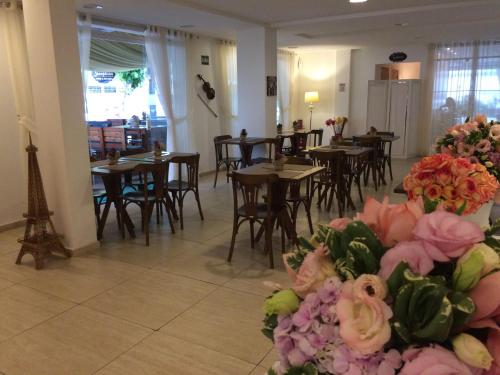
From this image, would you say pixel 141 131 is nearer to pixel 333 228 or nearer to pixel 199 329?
pixel 199 329

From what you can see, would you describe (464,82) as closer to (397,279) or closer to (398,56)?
(398,56)

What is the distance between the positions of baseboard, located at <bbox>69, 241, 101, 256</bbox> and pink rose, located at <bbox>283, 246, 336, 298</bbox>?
361 cm

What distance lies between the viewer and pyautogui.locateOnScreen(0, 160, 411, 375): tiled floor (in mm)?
2396

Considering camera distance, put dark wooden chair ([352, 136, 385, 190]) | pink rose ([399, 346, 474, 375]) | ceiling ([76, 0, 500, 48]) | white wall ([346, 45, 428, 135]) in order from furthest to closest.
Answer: white wall ([346, 45, 428, 135])
dark wooden chair ([352, 136, 385, 190])
ceiling ([76, 0, 500, 48])
pink rose ([399, 346, 474, 375])

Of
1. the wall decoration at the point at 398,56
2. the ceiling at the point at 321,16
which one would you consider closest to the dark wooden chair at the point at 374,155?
the ceiling at the point at 321,16

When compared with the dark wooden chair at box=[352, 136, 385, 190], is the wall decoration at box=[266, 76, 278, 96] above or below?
above

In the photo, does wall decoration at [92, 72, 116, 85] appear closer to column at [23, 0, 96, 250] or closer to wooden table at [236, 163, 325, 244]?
column at [23, 0, 96, 250]

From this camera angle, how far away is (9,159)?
480 cm

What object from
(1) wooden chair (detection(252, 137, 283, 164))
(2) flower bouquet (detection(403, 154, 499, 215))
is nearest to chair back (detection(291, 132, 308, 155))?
(1) wooden chair (detection(252, 137, 283, 164))

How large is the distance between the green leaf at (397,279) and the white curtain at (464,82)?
9458 millimetres

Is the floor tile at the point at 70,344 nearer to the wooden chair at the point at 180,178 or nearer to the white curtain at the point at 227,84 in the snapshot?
the wooden chair at the point at 180,178

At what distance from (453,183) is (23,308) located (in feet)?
9.61

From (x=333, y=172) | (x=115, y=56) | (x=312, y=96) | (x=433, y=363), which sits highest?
(x=115, y=56)

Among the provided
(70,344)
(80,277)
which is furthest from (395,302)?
(80,277)
